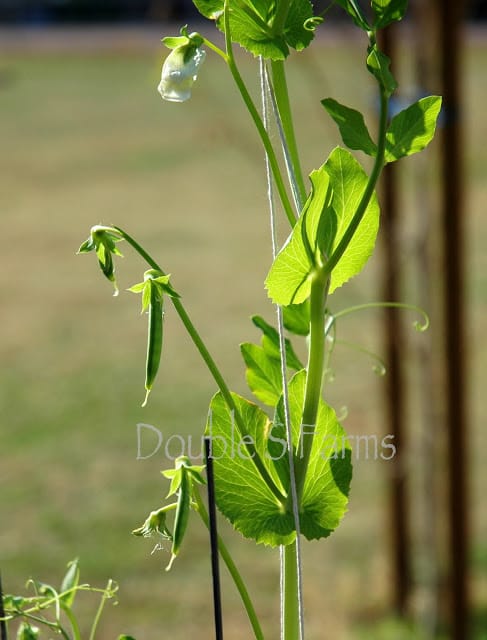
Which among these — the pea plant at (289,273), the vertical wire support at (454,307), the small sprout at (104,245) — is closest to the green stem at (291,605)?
the pea plant at (289,273)

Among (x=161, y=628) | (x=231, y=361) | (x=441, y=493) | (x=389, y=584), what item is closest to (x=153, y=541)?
(x=161, y=628)

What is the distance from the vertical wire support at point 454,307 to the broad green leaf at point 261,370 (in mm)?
1041

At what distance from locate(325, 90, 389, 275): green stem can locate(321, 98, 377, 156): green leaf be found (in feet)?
0.04

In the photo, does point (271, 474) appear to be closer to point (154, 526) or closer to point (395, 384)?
point (154, 526)

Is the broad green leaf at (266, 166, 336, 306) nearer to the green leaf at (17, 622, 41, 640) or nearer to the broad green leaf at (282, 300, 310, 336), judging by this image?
the broad green leaf at (282, 300, 310, 336)

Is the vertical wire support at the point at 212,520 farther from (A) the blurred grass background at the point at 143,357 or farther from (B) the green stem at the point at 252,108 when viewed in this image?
(A) the blurred grass background at the point at 143,357

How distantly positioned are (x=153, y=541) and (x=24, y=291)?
2045mm

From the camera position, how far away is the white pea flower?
295 millimetres

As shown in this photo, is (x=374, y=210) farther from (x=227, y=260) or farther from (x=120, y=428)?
(x=227, y=260)

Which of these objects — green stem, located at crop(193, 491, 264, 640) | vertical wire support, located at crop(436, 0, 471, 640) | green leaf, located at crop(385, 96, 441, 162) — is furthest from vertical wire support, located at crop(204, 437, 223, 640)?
vertical wire support, located at crop(436, 0, 471, 640)

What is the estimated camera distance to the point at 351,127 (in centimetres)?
30

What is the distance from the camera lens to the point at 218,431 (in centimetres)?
31

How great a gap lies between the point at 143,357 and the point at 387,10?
293cm

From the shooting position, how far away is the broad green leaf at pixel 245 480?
31 centimetres
